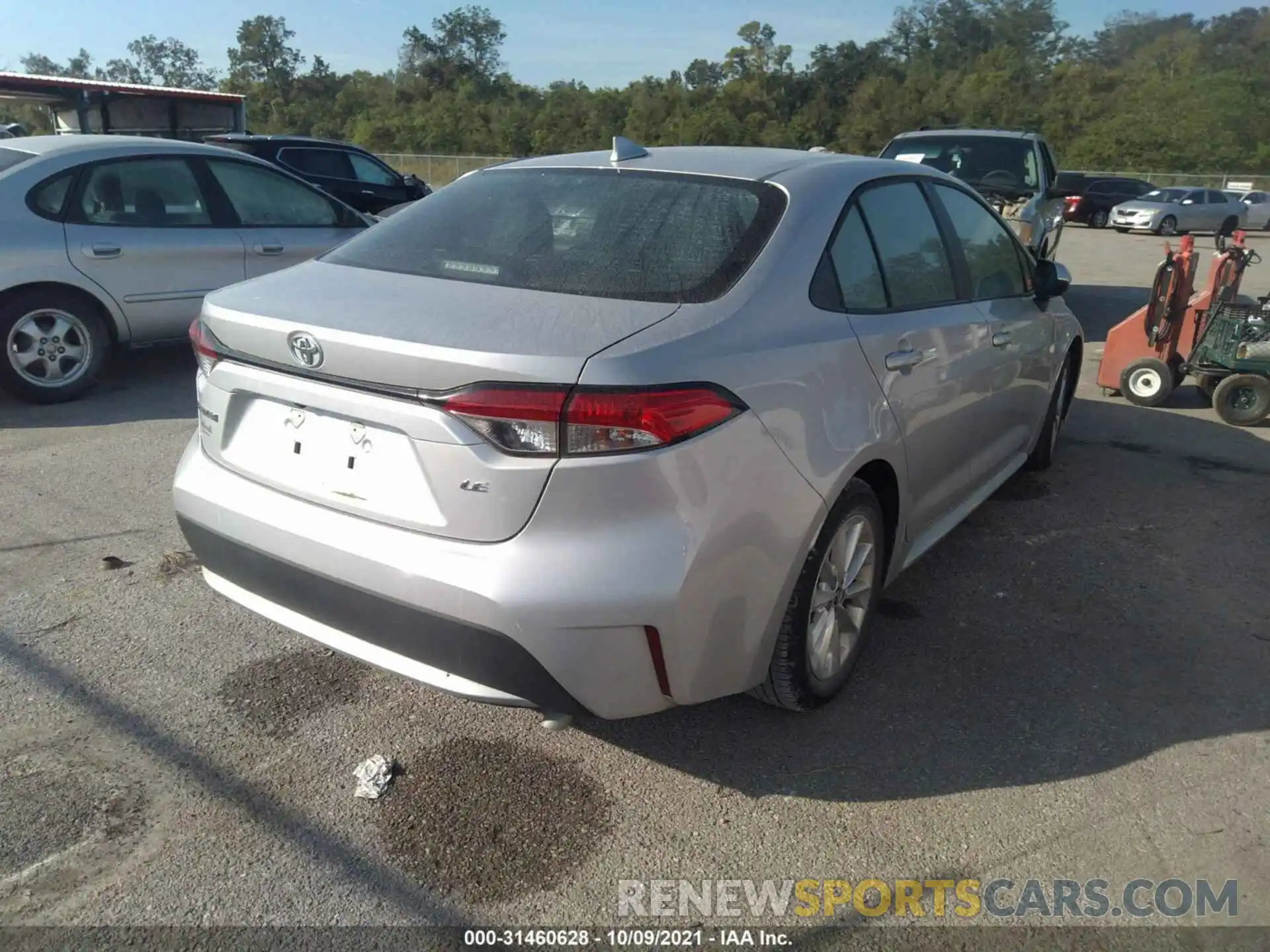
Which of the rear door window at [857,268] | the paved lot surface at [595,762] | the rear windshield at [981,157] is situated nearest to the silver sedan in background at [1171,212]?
the rear windshield at [981,157]

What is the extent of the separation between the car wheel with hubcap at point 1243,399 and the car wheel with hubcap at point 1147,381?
13.3 inches

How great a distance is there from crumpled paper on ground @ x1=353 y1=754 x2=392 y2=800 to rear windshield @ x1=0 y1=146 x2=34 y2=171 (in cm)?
525

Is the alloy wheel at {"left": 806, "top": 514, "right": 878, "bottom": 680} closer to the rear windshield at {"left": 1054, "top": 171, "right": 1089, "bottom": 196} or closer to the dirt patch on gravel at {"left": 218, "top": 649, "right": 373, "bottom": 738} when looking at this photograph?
the dirt patch on gravel at {"left": 218, "top": 649, "right": 373, "bottom": 738}

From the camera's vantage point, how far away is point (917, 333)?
130 inches

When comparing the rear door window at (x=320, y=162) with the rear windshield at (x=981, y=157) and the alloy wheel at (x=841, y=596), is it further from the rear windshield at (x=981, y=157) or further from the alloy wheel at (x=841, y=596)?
the alloy wheel at (x=841, y=596)

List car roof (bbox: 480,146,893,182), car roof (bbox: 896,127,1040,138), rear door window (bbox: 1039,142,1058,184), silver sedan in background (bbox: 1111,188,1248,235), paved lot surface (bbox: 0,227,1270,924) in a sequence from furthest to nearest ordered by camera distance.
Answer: silver sedan in background (bbox: 1111,188,1248,235) → car roof (bbox: 896,127,1040,138) → rear door window (bbox: 1039,142,1058,184) → car roof (bbox: 480,146,893,182) → paved lot surface (bbox: 0,227,1270,924)

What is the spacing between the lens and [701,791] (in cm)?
278

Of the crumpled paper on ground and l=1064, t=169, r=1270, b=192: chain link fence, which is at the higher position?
l=1064, t=169, r=1270, b=192: chain link fence

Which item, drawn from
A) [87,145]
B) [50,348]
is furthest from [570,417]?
[87,145]

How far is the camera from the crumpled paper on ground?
Answer: 2.71 meters

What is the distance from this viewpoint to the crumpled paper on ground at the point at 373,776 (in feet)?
8.91

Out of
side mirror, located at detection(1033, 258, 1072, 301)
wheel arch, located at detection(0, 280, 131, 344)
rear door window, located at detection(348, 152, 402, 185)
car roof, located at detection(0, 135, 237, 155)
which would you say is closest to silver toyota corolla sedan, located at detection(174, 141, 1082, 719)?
side mirror, located at detection(1033, 258, 1072, 301)

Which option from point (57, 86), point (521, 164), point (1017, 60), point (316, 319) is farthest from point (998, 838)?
point (1017, 60)

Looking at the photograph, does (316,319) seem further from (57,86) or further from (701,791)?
(57,86)
